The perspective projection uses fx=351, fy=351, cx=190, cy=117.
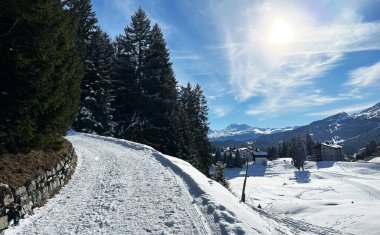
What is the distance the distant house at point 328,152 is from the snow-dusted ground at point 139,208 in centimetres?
16447

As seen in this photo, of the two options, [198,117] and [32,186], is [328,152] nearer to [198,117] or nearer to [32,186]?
[198,117]

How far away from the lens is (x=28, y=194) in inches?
438

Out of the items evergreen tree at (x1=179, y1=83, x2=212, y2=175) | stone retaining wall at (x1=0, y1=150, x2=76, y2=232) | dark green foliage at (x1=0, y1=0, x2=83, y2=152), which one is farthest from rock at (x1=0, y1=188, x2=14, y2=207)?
evergreen tree at (x1=179, y1=83, x2=212, y2=175)

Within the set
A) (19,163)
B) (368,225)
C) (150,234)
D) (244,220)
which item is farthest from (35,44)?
(368,225)

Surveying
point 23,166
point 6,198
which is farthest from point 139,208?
point 23,166

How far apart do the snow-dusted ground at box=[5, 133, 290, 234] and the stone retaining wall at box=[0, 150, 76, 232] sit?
27 centimetres

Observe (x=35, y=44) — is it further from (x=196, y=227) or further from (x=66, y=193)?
(x=196, y=227)

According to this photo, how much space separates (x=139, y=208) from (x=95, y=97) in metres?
29.4

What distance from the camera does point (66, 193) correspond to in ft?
44.9

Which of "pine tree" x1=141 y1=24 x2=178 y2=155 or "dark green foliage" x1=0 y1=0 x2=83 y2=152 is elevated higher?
"pine tree" x1=141 y1=24 x2=178 y2=155

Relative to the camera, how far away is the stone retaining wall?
9594mm

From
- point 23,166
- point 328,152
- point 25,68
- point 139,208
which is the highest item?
point 328,152

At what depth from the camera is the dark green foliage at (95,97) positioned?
38625mm

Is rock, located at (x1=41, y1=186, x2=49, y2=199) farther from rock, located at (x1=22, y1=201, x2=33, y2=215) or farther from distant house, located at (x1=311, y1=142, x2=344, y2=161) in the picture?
distant house, located at (x1=311, y1=142, x2=344, y2=161)
